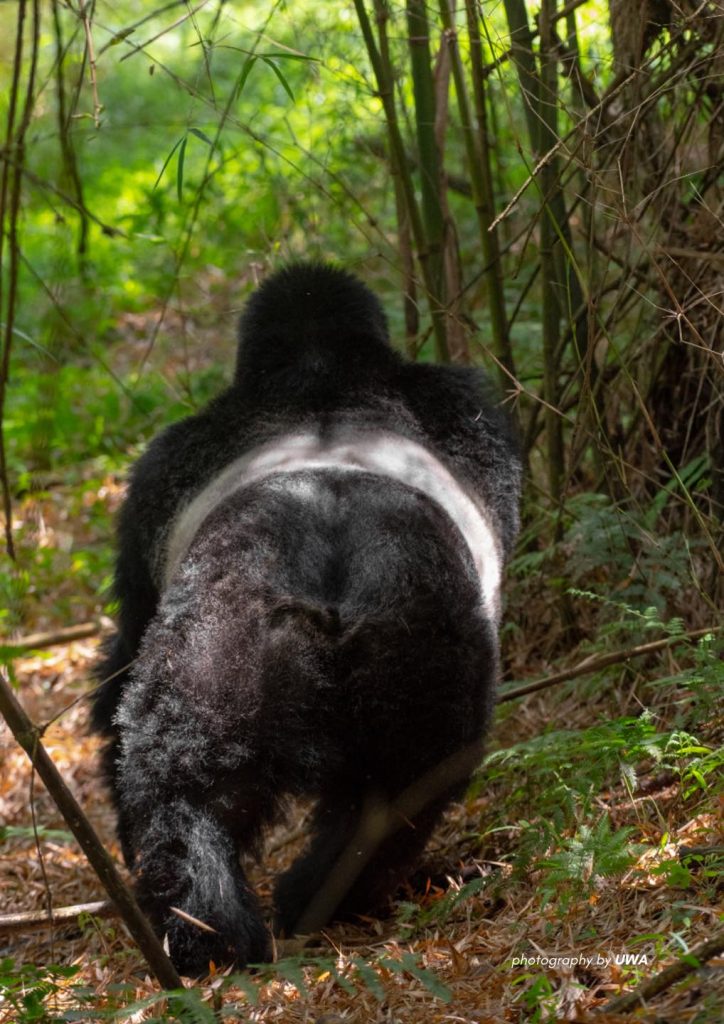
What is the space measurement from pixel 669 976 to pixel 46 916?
1524 millimetres

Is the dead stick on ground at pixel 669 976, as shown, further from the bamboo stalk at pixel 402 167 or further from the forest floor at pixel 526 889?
the bamboo stalk at pixel 402 167

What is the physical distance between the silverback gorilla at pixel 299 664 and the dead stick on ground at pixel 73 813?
0.20 metres

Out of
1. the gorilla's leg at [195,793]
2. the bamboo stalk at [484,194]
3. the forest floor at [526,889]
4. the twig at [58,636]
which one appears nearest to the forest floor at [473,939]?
the forest floor at [526,889]

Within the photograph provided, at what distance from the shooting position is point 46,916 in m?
2.60

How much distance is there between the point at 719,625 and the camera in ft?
10.1

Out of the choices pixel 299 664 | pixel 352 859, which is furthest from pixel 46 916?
pixel 299 664

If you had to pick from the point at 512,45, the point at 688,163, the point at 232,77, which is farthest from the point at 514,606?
the point at 232,77

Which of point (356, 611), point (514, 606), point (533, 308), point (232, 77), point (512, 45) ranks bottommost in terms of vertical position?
point (514, 606)

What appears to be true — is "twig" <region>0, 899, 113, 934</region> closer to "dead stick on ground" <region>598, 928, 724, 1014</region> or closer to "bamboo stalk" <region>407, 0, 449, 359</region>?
"dead stick on ground" <region>598, 928, 724, 1014</region>

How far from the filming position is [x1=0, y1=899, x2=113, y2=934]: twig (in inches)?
102

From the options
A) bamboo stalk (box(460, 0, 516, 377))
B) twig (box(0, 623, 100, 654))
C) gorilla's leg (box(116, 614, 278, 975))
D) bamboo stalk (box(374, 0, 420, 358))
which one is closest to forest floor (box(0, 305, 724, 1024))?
gorilla's leg (box(116, 614, 278, 975))

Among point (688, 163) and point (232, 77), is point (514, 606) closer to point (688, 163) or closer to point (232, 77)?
point (688, 163)

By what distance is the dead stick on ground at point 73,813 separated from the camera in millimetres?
1777

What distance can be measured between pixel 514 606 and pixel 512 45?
1813 millimetres
